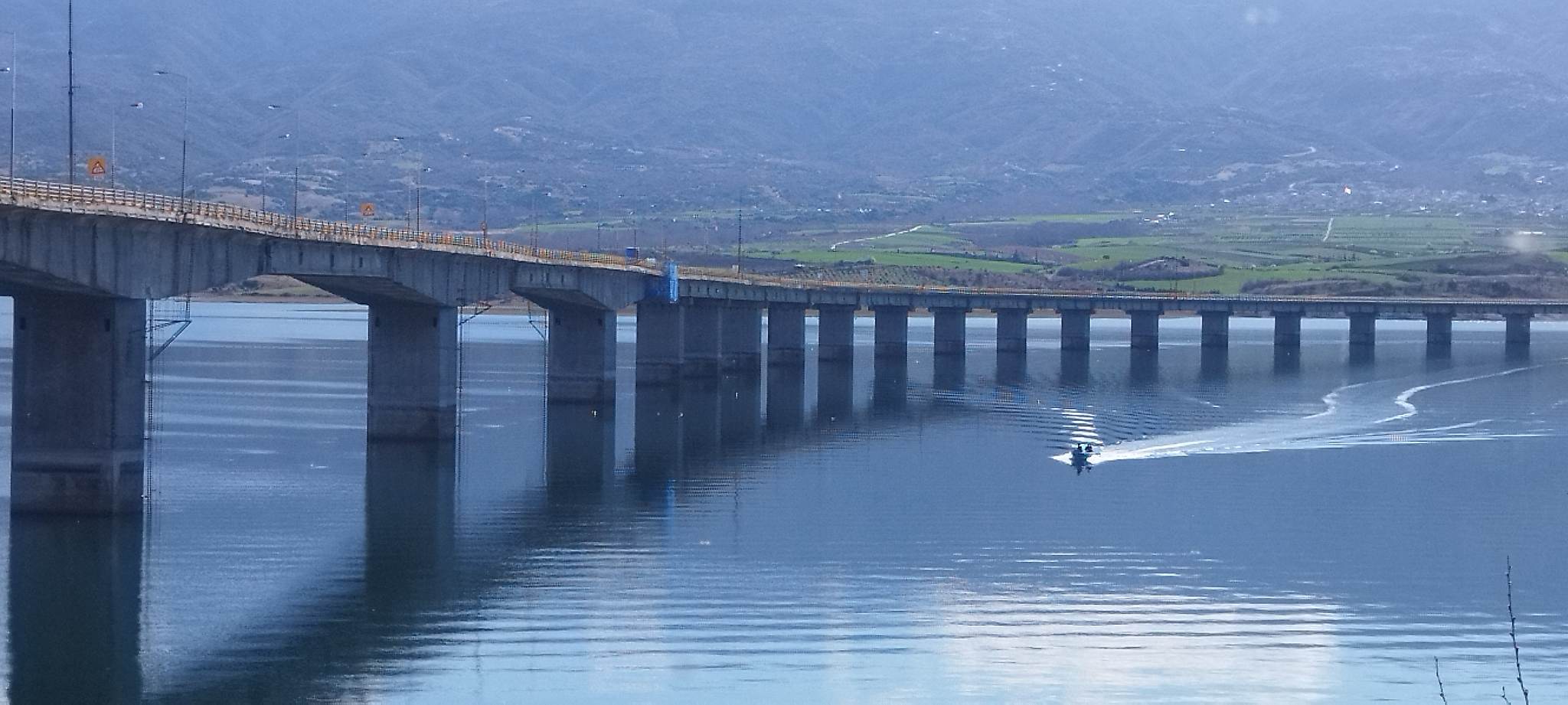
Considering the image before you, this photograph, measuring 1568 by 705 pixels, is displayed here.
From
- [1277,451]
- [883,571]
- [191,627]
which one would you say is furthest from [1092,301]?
[191,627]

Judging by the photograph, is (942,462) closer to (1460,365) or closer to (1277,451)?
(1277,451)

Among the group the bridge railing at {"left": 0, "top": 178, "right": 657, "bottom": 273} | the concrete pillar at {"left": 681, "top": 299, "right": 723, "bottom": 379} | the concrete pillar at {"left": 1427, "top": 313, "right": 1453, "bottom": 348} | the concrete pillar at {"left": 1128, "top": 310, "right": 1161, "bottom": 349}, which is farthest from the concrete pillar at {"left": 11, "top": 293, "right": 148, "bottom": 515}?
the concrete pillar at {"left": 1427, "top": 313, "right": 1453, "bottom": 348}

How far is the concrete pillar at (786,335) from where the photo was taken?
147750 mm

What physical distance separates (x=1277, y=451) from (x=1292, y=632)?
3814 centimetres

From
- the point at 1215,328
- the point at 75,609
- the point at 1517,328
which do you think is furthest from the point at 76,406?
the point at 1517,328

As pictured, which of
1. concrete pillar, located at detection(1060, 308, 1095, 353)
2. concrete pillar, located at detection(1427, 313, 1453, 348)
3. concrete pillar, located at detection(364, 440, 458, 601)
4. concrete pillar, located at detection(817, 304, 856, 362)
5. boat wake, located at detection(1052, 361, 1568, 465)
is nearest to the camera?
concrete pillar, located at detection(364, 440, 458, 601)

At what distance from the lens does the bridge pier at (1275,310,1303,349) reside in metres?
180

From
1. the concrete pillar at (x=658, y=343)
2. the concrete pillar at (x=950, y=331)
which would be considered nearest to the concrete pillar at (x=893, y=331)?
the concrete pillar at (x=950, y=331)

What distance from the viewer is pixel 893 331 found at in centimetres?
16175

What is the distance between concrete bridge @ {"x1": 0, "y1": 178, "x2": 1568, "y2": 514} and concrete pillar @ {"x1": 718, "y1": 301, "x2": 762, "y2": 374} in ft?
0.36

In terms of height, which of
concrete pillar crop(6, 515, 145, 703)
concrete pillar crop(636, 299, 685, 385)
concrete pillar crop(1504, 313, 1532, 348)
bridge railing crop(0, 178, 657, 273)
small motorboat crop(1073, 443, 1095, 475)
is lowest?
concrete pillar crop(6, 515, 145, 703)

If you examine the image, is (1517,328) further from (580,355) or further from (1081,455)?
(1081,455)

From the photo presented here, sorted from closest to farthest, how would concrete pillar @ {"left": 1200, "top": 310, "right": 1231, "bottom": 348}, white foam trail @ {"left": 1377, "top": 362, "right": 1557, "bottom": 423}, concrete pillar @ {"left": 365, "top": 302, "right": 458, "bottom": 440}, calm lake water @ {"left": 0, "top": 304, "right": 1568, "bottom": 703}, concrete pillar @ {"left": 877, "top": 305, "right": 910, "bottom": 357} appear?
1. calm lake water @ {"left": 0, "top": 304, "right": 1568, "bottom": 703}
2. concrete pillar @ {"left": 365, "top": 302, "right": 458, "bottom": 440}
3. white foam trail @ {"left": 1377, "top": 362, "right": 1557, "bottom": 423}
4. concrete pillar @ {"left": 877, "top": 305, "right": 910, "bottom": 357}
5. concrete pillar @ {"left": 1200, "top": 310, "right": 1231, "bottom": 348}

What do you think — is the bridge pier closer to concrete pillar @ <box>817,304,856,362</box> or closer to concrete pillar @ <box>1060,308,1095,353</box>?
concrete pillar @ <box>1060,308,1095,353</box>
